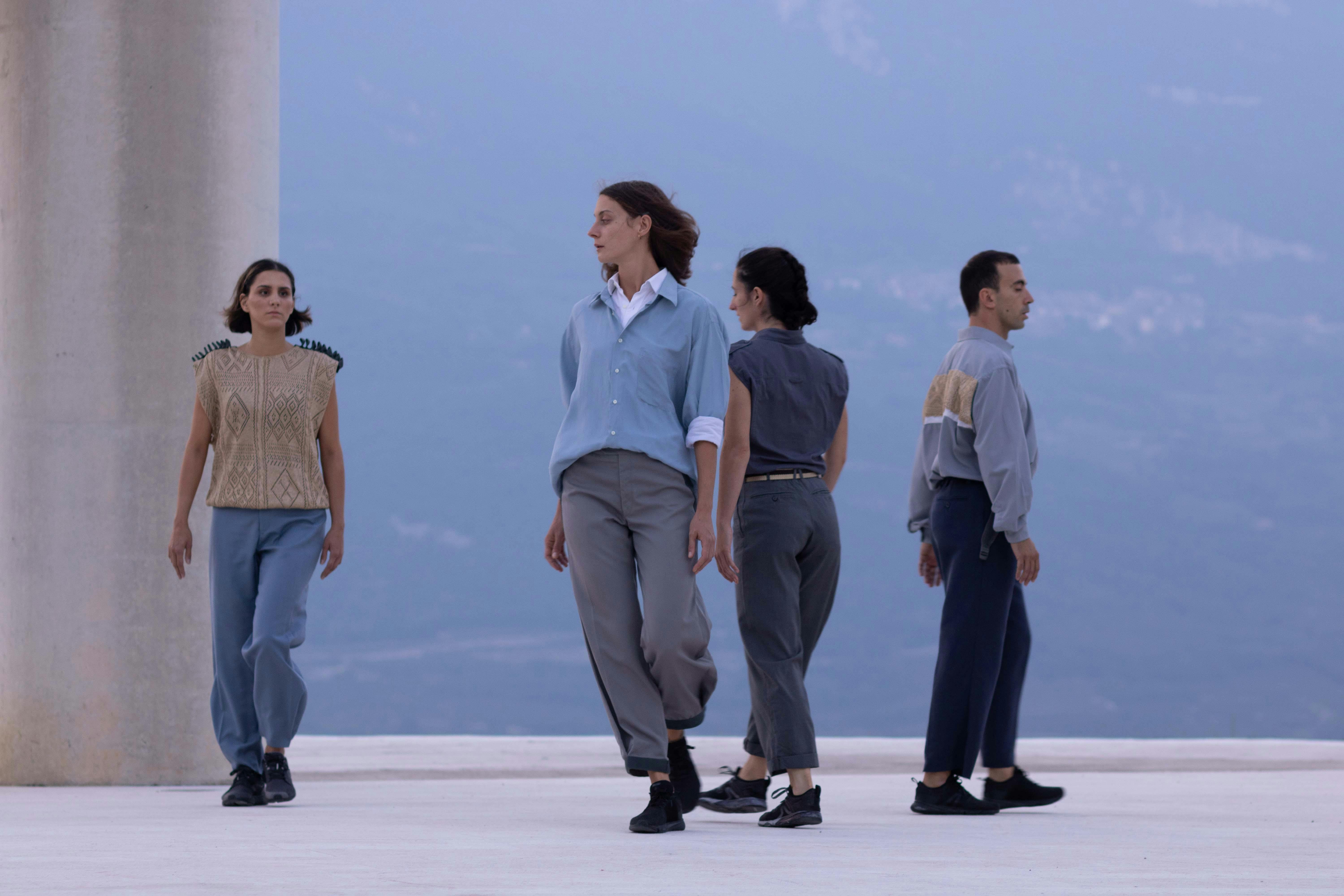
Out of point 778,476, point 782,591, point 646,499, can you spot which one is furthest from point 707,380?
point 782,591

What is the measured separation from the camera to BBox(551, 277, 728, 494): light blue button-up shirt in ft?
10.9

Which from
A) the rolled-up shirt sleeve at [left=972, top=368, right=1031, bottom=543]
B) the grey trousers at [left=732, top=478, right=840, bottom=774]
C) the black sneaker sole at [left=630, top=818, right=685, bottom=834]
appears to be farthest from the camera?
the rolled-up shirt sleeve at [left=972, top=368, right=1031, bottom=543]

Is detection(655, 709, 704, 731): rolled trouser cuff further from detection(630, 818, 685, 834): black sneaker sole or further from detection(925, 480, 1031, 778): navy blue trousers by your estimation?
detection(925, 480, 1031, 778): navy blue trousers

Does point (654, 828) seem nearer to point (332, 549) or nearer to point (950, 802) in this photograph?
point (950, 802)

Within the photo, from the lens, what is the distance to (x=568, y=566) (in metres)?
3.63

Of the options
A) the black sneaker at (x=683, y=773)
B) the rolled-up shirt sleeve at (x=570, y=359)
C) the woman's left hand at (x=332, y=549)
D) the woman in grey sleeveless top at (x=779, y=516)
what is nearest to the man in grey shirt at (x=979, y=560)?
the woman in grey sleeveless top at (x=779, y=516)

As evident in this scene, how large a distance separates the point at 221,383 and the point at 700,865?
2290mm

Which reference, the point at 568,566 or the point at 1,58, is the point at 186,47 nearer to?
the point at 1,58

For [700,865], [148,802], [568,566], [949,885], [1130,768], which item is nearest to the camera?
[949,885]

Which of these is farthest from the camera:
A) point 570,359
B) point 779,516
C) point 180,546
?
point 180,546

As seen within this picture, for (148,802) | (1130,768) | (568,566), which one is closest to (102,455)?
(148,802)

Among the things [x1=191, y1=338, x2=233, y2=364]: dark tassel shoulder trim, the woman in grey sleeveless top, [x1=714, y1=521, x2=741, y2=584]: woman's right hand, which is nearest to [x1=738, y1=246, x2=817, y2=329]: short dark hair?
the woman in grey sleeveless top

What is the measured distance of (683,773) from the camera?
11.4ft

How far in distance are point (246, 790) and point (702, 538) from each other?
1.52 meters
